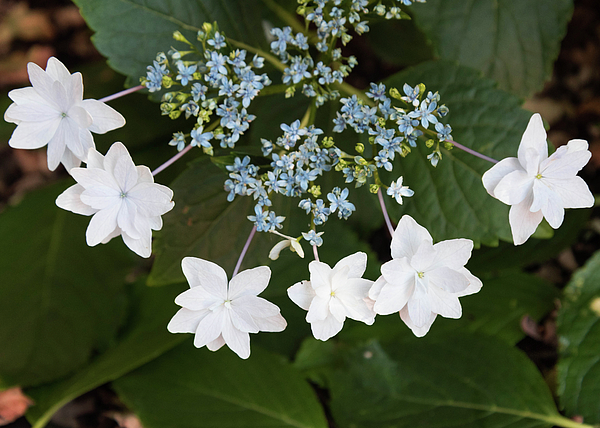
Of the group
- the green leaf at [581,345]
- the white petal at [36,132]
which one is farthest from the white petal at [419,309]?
the green leaf at [581,345]

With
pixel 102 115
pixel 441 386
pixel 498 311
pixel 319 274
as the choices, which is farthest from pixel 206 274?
pixel 498 311

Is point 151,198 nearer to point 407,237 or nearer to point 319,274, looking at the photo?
point 319,274

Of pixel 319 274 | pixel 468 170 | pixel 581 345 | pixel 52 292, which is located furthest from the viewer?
pixel 52 292

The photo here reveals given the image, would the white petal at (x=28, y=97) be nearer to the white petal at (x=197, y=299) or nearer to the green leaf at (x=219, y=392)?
the white petal at (x=197, y=299)

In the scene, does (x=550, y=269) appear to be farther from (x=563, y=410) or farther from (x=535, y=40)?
(x=535, y=40)

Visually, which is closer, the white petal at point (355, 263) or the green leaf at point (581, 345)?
the white petal at point (355, 263)

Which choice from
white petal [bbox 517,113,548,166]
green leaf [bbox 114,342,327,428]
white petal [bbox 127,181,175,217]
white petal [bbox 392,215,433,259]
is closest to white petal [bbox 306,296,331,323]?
white petal [bbox 392,215,433,259]
